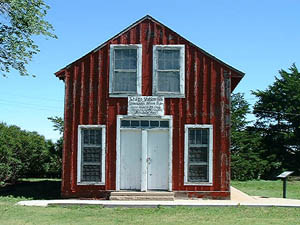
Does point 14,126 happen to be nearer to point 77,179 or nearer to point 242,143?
point 77,179

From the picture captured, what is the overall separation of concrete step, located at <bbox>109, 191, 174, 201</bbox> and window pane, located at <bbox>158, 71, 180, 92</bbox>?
3.35 m

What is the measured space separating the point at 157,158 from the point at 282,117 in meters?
22.9

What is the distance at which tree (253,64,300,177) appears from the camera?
1320 inches

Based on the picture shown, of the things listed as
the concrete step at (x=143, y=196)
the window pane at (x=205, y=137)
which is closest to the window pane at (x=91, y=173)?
the concrete step at (x=143, y=196)

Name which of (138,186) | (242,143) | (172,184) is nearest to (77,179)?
(138,186)

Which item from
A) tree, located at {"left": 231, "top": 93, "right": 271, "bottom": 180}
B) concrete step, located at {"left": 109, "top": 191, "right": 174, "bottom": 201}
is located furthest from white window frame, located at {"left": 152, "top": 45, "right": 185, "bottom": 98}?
tree, located at {"left": 231, "top": 93, "right": 271, "bottom": 180}

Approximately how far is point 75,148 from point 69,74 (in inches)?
95.6

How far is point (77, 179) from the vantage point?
47.6 feet

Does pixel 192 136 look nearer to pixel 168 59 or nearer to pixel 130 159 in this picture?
pixel 130 159

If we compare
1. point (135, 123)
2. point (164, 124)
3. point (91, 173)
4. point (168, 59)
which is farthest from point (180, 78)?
point (91, 173)

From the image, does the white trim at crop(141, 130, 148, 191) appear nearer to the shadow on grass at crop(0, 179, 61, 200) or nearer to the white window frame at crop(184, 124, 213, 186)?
the white window frame at crop(184, 124, 213, 186)

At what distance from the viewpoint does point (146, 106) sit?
14609 millimetres

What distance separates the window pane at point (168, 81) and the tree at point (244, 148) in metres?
13.7

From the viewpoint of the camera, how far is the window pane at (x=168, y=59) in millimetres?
14812
